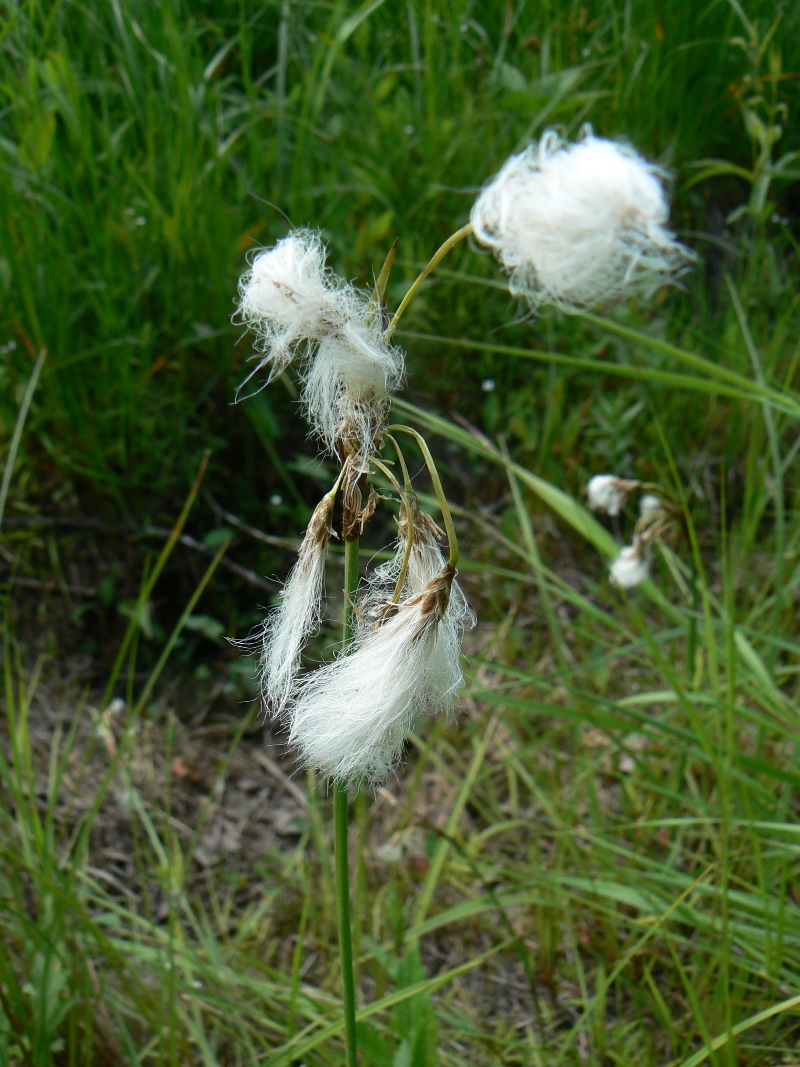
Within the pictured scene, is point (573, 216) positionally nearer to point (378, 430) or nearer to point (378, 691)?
point (378, 430)

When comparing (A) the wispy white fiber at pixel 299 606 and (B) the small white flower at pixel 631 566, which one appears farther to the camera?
(B) the small white flower at pixel 631 566

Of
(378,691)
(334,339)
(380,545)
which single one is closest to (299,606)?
(378,691)

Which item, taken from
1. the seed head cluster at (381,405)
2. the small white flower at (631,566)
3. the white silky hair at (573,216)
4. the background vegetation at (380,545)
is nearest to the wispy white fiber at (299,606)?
the seed head cluster at (381,405)

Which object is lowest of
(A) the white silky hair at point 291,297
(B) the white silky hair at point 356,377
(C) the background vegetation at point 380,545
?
(C) the background vegetation at point 380,545

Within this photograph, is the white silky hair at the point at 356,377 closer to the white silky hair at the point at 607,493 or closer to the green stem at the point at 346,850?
the green stem at the point at 346,850

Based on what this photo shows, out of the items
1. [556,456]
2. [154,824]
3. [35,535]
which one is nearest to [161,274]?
[35,535]

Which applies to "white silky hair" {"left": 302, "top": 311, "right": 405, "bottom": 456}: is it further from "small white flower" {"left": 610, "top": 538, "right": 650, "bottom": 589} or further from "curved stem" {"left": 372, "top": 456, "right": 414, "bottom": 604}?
"small white flower" {"left": 610, "top": 538, "right": 650, "bottom": 589}
